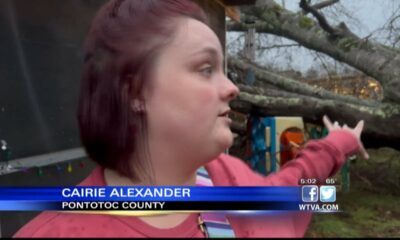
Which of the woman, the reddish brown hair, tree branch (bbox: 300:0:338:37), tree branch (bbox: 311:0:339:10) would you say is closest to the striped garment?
the woman

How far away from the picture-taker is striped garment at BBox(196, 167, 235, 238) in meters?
0.65

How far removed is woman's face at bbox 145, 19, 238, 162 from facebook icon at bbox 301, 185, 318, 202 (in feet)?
0.70

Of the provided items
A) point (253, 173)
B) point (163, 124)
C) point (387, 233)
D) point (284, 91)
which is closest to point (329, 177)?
point (253, 173)

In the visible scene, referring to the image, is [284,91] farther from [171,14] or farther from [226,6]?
[171,14]

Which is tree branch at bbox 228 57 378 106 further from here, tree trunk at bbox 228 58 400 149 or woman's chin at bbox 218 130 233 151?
woman's chin at bbox 218 130 233 151

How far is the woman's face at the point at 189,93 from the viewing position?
62 centimetres

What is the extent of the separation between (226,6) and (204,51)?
0.78 metres

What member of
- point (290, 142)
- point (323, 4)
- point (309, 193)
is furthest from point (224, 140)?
point (323, 4)

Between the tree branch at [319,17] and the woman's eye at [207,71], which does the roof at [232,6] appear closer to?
the tree branch at [319,17]

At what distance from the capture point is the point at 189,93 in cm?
62

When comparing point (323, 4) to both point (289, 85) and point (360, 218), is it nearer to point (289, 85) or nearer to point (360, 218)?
point (289, 85)

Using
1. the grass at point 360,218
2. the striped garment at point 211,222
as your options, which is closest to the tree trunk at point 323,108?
the grass at point 360,218

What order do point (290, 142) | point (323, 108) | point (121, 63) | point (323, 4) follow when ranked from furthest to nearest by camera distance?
point (323, 4)
point (323, 108)
point (290, 142)
point (121, 63)

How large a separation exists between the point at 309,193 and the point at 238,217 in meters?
0.15
